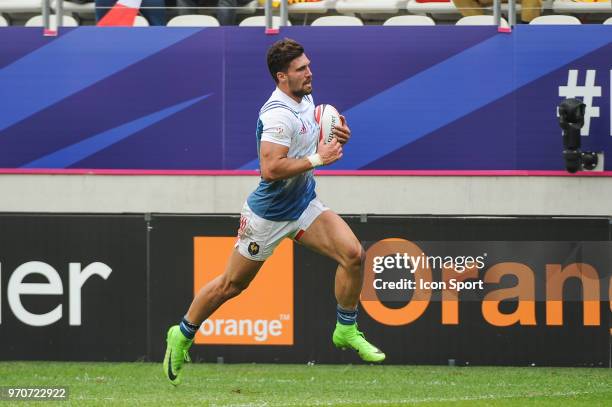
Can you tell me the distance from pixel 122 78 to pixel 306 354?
4.49m

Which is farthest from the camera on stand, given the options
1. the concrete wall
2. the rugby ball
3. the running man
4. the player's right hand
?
the player's right hand

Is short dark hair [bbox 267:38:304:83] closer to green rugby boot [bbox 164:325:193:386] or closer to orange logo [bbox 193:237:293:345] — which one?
green rugby boot [bbox 164:325:193:386]

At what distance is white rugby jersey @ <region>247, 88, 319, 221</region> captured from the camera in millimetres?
8922

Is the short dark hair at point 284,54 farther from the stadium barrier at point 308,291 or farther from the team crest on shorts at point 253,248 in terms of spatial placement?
the stadium barrier at point 308,291

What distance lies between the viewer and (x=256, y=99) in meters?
14.8

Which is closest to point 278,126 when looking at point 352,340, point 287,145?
point 287,145

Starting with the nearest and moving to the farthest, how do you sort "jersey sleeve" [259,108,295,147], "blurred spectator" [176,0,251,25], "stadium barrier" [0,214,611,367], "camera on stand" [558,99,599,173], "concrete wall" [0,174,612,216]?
"jersey sleeve" [259,108,295,147] → "stadium barrier" [0,214,611,367] → "camera on stand" [558,99,599,173] → "concrete wall" [0,174,612,216] → "blurred spectator" [176,0,251,25]

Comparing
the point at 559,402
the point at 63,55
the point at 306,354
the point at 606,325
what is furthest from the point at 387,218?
the point at 63,55

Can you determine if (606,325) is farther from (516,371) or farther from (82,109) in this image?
(82,109)

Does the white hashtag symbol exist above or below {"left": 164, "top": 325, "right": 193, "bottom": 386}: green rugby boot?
above

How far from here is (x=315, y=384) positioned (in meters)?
11.1

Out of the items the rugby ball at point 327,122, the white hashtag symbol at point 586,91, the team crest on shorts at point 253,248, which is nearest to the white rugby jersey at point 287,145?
the rugby ball at point 327,122

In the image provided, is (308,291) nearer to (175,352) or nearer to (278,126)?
(175,352)

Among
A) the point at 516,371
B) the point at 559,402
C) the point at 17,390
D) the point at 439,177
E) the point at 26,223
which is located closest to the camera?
the point at 559,402
